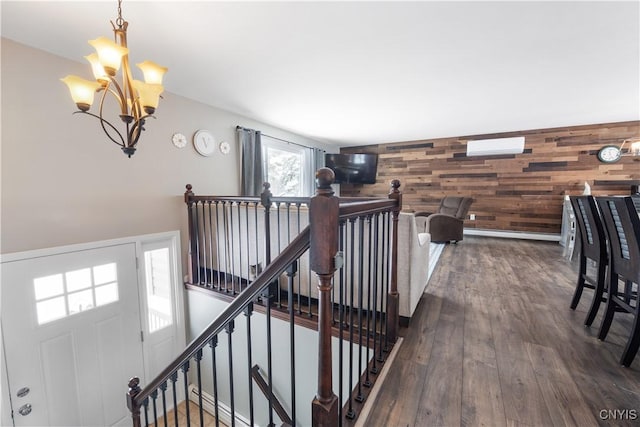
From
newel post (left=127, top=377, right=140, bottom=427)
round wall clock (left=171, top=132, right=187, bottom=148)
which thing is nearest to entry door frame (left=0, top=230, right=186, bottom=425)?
round wall clock (left=171, top=132, right=187, bottom=148)

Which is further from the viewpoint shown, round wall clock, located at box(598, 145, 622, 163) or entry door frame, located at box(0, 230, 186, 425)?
round wall clock, located at box(598, 145, 622, 163)

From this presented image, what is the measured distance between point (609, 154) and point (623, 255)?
4502 millimetres

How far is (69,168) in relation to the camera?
2363 mm

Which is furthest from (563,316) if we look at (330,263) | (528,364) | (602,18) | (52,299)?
(52,299)

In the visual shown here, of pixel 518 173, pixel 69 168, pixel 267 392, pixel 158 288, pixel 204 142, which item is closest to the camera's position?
pixel 69 168

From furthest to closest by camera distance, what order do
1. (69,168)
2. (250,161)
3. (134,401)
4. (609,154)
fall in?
(609,154) → (250,161) → (69,168) → (134,401)

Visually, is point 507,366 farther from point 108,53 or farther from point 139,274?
point 139,274

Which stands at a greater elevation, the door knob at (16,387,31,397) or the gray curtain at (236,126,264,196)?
the gray curtain at (236,126,264,196)

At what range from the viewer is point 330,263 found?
924 mm

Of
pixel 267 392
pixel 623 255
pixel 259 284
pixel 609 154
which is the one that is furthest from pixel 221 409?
pixel 609 154

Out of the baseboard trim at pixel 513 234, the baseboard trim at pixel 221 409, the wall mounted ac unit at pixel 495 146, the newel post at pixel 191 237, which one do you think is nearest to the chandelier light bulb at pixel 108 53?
the newel post at pixel 191 237

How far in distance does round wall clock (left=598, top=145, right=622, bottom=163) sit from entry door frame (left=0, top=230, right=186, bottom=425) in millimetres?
7169

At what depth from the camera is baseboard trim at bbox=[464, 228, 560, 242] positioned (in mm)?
A: 5132

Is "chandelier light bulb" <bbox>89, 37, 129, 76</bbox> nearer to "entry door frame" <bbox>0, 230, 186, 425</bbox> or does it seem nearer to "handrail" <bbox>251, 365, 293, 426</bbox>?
"entry door frame" <bbox>0, 230, 186, 425</bbox>
